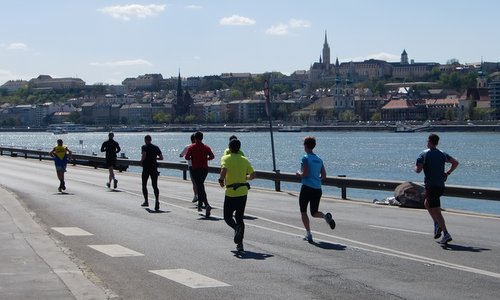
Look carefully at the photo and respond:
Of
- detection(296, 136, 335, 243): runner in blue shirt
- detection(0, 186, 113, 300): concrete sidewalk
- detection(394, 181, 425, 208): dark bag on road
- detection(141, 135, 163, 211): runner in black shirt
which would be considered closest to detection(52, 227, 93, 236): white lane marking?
detection(0, 186, 113, 300): concrete sidewalk

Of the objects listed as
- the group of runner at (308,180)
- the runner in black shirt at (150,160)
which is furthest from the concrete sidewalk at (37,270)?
the runner in black shirt at (150,160)

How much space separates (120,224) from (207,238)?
307cm

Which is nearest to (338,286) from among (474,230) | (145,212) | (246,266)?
(246,266)

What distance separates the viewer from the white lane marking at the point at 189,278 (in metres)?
11.4

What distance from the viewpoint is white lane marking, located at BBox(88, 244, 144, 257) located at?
46.4 ft

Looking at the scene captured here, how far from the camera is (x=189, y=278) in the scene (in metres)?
11.8

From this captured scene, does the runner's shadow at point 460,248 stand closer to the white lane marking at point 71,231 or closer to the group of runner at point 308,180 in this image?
the group of runner at point 308,180

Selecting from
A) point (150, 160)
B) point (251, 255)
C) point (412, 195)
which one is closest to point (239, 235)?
point (251, 255)

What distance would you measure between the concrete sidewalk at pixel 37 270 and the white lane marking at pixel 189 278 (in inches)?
40.4

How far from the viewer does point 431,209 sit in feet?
50.0

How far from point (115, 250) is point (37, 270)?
254 centimetres

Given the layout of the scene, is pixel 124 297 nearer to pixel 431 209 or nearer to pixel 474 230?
pixel 431 209

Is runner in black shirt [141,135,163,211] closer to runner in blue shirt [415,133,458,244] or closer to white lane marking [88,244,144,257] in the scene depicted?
white lane marking [88,244,144,257]

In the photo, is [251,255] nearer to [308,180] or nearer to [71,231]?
[308,180]
